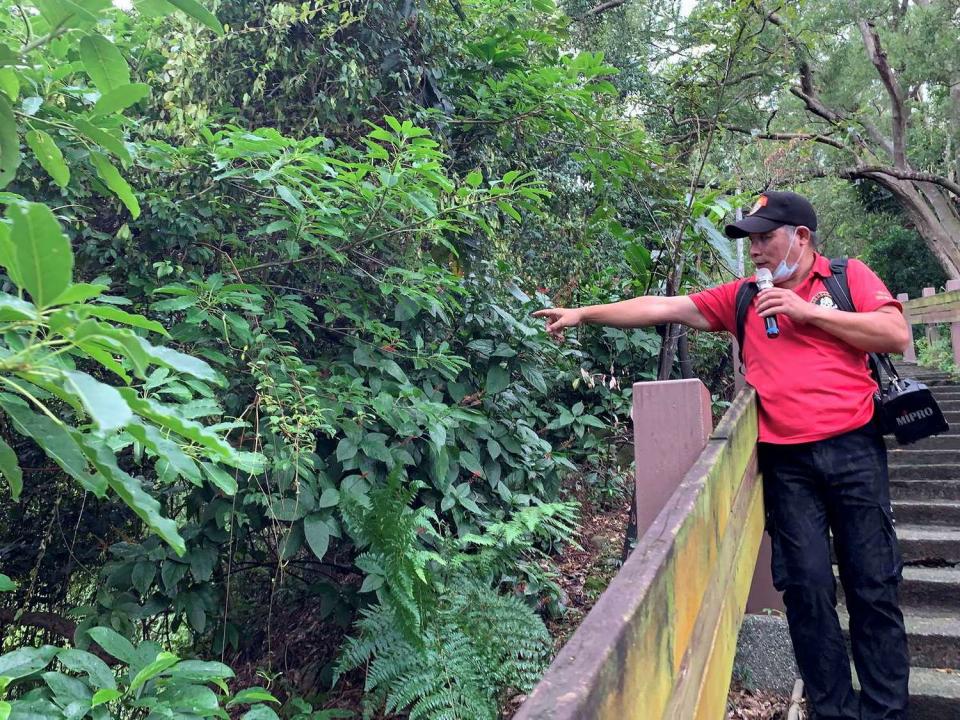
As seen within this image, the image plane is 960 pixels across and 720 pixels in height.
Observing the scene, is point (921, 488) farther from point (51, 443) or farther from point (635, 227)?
point (51, 443)

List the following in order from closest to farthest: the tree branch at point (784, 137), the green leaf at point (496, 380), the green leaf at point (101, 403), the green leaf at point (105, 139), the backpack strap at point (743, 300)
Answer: the green leaf at point (101, 403) < the green leaf at point (105, 139) < the backpack strap at point (743, 300) < the green leaf at point (496, 380) < the tree branch at point (784, 137)

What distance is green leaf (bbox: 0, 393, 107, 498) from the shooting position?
1.00 m

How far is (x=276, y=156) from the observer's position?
2.65 m

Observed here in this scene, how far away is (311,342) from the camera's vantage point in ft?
11.0

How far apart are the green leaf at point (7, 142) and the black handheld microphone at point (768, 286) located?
223 centimetres

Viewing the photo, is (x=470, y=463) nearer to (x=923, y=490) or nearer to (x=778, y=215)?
(x=778, y=215)

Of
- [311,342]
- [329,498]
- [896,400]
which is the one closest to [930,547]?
[896,400]

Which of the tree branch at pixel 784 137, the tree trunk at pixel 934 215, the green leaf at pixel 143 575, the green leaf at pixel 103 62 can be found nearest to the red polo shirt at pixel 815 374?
the green leaf at pixel 103 62

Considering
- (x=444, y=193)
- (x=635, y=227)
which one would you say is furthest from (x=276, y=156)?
(x=635, y=227)

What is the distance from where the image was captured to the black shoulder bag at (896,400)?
8.18 feet

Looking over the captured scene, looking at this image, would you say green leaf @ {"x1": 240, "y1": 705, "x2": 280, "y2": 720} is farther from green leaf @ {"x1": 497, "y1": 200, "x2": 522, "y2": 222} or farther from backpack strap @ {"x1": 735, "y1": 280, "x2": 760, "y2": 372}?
backpack strap @ {"x1": 735, "y1": 280, "x2": 760, "y2": 372}

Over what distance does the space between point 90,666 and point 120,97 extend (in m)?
1.35

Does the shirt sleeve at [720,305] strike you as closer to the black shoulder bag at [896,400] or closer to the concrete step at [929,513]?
the black shoulder bag at [896,400]

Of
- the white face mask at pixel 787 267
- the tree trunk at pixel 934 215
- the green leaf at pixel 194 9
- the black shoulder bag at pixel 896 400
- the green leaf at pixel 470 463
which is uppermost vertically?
the tree trunk at pixel 934 215
